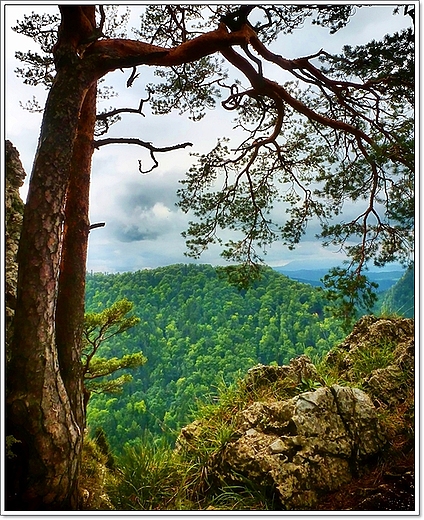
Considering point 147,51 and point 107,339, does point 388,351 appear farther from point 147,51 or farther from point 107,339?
point 147,51

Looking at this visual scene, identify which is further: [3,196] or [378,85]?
[378,85]

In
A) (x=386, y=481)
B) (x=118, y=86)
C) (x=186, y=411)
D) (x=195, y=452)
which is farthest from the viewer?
(x=118, y=86)

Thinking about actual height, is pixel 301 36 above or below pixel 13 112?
above

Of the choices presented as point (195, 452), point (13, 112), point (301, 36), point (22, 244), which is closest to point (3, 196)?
point (22, 244)

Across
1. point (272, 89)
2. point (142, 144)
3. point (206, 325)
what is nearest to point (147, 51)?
point (142, 144)

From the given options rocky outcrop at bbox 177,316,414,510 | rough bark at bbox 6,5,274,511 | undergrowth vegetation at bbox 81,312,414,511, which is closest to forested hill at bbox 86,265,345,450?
undergrowth vegetation at bbox 81,312,414,511

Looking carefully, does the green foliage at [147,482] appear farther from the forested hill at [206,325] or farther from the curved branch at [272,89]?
the curved branch at [272,89]

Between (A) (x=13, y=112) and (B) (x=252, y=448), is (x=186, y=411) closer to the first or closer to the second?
(B) (x=252, y=448)

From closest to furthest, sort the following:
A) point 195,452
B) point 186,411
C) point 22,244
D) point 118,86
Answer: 1. point 22,244
2. point 195,452
3. point 186,411
4. point 118,86
